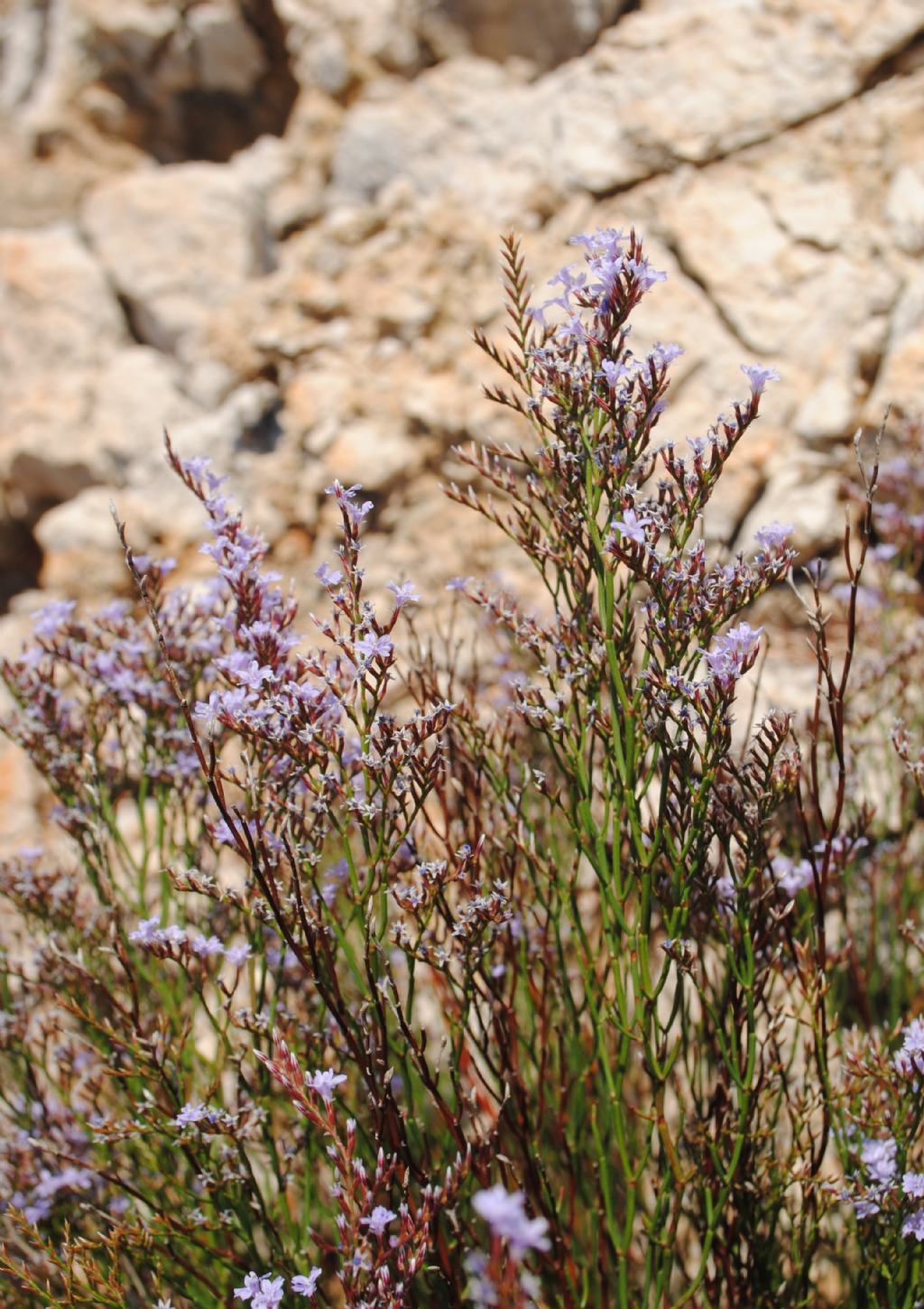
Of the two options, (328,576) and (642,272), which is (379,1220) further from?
(642,272)

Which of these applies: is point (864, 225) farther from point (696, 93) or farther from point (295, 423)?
point (295, 423)

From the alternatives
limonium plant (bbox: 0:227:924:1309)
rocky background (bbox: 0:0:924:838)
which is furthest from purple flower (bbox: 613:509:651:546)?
rocky background (bbox: 0:0:924:838)

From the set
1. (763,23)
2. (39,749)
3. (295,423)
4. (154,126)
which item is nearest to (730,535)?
(295,423)

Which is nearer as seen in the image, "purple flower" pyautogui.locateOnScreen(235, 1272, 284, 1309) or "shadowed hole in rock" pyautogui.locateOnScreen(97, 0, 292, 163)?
"purple flower" pyautogui.locateOnScreen(235, 1272, 284, 1309)

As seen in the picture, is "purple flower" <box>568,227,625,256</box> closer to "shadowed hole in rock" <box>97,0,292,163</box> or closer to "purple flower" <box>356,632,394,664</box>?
"purple flower" <box>356,632,394,664</box>

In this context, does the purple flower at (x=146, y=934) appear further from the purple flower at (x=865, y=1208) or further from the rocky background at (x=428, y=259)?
the rocky background at (x=428, y=259)

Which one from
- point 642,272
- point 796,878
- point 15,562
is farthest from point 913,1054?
point 15,562
